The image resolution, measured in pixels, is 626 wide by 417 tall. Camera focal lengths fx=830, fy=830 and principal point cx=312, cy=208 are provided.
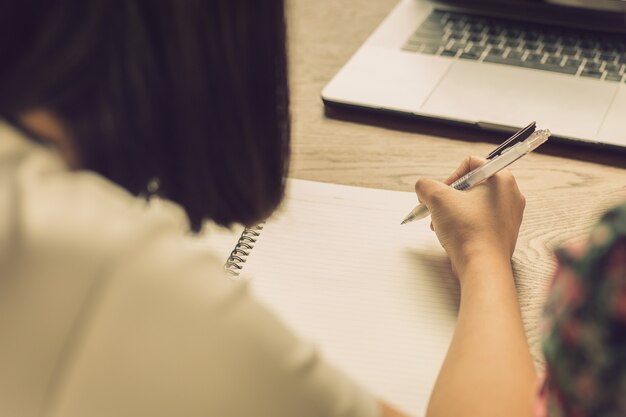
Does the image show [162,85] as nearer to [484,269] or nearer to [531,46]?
[484,269]

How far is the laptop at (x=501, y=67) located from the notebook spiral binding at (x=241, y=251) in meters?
0.23

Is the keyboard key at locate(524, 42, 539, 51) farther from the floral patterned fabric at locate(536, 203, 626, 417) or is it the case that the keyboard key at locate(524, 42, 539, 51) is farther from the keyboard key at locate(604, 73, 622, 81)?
the floral patterned fabric at locate(536, 203, 626, 417)

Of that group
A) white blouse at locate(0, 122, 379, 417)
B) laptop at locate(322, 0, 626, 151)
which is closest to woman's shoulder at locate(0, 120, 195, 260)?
white blouse at locate(0, 122, 379, 417)

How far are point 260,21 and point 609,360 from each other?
0.25m

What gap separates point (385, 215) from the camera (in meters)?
0.77

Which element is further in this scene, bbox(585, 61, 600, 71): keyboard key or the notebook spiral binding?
bbox(585, 61, 600, 71): keyboard key

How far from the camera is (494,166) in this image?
720 mm

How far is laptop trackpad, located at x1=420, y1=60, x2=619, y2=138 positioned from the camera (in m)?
0.85

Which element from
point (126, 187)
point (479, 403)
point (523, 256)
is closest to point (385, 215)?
point (523, 256)

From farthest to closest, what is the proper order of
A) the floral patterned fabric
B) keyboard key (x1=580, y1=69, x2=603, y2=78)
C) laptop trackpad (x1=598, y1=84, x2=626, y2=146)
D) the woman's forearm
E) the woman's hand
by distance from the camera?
1. keyboard key (x1=580, y1=69, x2=603, y2=78)
2. laptop trackpad (x1=598, y1=84, x2=626, y2=146)
3. the woman's hand
4. the woman's forearm
5. the floral patterned fabric

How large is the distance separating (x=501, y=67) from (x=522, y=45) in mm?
63

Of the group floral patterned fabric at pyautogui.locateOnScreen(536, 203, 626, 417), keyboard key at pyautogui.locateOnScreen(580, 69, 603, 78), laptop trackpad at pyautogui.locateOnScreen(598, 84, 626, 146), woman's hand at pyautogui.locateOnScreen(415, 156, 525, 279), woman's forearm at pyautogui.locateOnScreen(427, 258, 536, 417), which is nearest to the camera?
floral patterned fabric at pyautogui.locateOnScreen(536, 203, 626, 417)

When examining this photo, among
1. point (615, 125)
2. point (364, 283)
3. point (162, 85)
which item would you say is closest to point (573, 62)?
point (615, 125)

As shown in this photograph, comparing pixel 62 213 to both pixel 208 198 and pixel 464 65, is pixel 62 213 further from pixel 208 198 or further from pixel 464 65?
pixel 464 65
